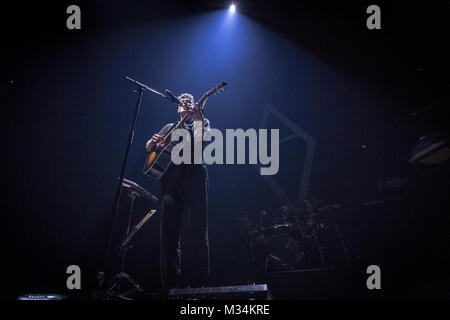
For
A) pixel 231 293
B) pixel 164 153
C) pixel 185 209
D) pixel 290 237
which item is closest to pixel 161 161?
pixel 164 153

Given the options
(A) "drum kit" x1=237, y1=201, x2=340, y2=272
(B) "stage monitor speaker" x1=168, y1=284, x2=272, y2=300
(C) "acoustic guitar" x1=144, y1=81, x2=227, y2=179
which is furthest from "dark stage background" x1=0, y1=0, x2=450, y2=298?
(B) "stage monitor speaker" x1=168, y1=284, x2=272, y2=300

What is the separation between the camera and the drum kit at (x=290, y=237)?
Result: 5.43 m

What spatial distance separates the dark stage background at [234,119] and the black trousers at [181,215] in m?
1.50

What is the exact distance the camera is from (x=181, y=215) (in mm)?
3008

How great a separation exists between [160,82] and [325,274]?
14.1 feet

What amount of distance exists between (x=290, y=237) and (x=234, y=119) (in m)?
2.77

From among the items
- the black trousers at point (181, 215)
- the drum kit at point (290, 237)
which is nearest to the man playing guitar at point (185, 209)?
the black trousers at point (181, 215)

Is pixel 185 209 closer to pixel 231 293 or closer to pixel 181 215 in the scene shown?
pixel 181 215

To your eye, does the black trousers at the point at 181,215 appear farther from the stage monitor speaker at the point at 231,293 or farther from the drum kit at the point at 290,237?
the drum kit at the point at 290,237

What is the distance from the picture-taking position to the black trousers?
2.79 m

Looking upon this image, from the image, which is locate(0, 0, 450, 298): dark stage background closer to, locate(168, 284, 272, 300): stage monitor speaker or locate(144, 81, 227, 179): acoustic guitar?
locate(144, 81, 227, 179): acoustic guitar

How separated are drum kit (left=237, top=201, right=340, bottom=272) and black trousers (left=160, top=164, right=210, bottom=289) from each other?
276 centimetres
